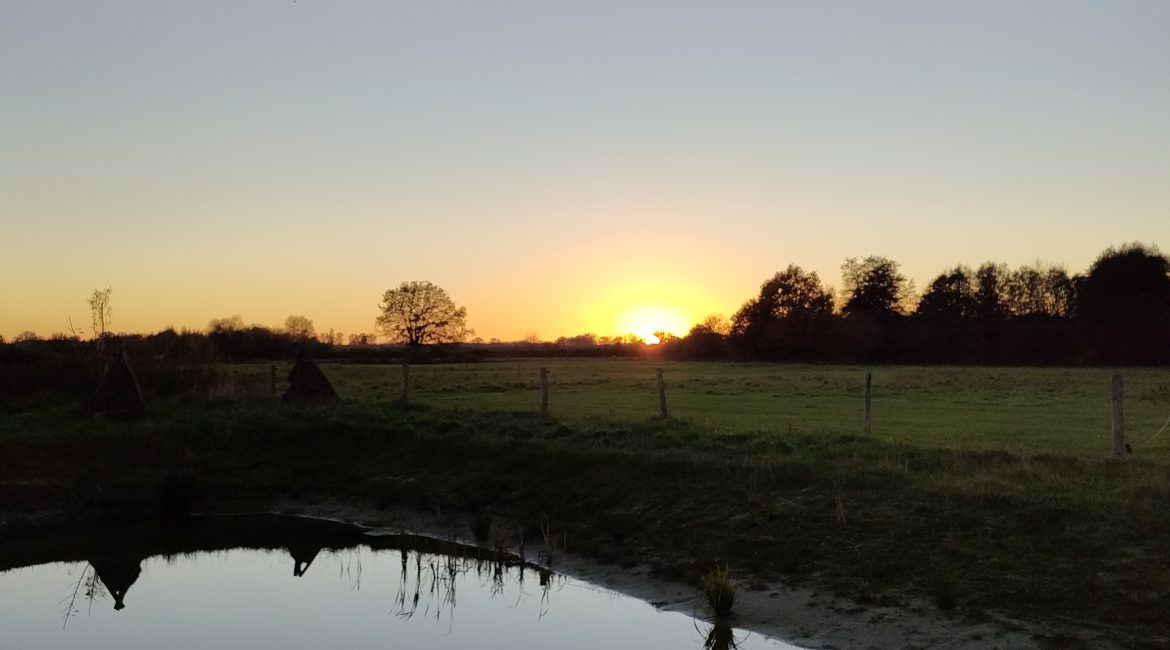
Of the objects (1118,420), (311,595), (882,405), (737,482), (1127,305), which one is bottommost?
(311,595)

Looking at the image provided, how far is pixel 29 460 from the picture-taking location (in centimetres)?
2000

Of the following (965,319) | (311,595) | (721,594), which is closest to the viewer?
(721,594)

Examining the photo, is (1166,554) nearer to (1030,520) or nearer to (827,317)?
(1030,520)

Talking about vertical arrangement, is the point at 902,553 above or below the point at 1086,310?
below

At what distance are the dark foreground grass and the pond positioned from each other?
4.23 ft

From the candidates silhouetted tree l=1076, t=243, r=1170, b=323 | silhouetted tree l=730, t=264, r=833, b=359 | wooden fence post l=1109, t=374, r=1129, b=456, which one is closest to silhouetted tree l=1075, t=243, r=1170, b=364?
silhouetted tree l=1076, t=243, r=1170, b=323

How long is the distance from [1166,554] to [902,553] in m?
2.93

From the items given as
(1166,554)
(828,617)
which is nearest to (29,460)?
(828,617)

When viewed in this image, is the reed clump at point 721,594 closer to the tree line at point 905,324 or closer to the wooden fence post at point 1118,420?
the wooden fence post at point 1118,420

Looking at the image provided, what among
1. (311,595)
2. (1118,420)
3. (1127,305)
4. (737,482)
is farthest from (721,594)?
(1127,305)

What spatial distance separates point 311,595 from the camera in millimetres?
13617

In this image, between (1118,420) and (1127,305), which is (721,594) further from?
(1127,305)

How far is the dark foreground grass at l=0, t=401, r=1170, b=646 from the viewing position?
1068cm

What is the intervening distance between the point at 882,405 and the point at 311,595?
23.0 meters
